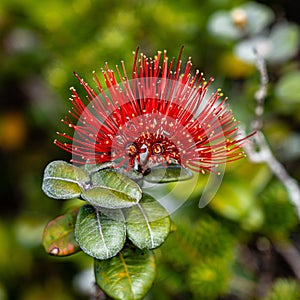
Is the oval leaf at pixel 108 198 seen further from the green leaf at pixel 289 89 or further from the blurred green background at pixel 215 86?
the green leaf at pixel 289 89

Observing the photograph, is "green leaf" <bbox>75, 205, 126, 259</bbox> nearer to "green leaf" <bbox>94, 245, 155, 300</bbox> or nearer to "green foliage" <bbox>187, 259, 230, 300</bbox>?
"green leaf" <bbox>94, 245, 155, 300</bbox>

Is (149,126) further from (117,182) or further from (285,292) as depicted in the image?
(285,292)

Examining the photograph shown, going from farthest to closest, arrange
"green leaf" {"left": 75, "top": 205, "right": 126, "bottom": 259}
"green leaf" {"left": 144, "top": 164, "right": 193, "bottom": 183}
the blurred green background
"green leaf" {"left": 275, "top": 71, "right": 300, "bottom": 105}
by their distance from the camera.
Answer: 1. "green leaf" {"left": 275, "top": 71, "right": 300, "bottom": 105}
2. the blurred green background
3. "green leaf" {"left": 144, "top": 164, "right": 193, "bottom": 183}
4. "green leaf" {"left": 75, "top": 205, "right": 126, "bottom": 259}

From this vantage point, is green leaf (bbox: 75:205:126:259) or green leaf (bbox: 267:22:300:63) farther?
green leaf (bbox: 267:22:300:63)

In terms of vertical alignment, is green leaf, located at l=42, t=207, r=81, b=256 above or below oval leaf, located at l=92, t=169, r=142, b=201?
below

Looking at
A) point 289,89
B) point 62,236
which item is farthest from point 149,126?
point 289,89

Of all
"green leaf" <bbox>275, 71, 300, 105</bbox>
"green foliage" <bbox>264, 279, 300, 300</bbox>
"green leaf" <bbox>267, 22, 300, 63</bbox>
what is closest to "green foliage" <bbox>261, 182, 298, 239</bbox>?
"green foliage" <bbox>264, 279, 300, 300</bbox>
